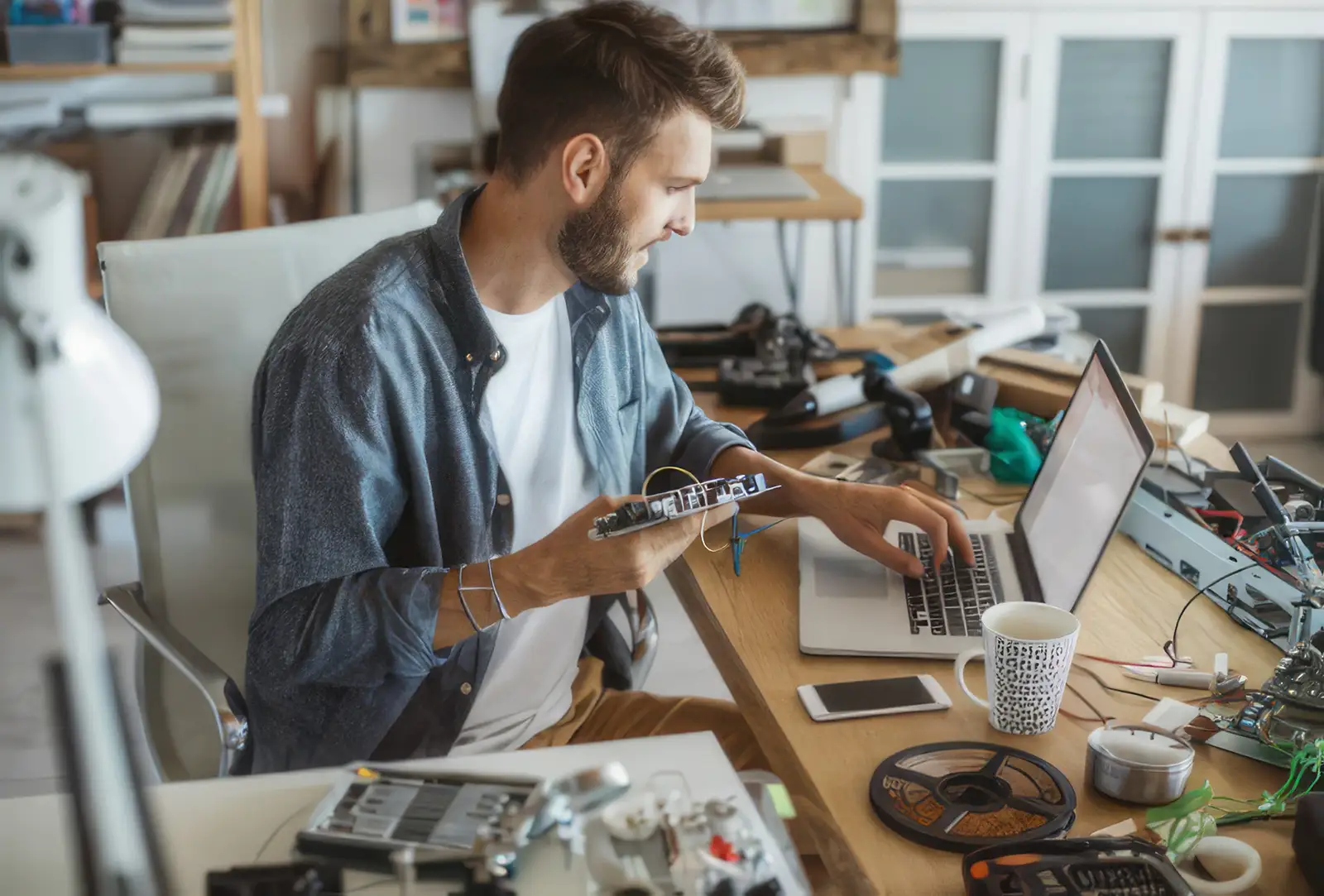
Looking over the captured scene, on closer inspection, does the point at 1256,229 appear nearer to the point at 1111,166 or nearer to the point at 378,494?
the point at 1111,166

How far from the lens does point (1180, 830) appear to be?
1001 mm

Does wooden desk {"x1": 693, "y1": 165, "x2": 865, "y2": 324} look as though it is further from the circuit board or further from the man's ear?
the circuit board

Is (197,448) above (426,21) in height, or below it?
below

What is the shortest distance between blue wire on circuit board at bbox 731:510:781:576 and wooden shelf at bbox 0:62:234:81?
2.10 m

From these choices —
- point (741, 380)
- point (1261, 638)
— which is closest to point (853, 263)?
point (741, 380)

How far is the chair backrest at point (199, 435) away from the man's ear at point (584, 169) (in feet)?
1.17

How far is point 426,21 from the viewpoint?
328 cm

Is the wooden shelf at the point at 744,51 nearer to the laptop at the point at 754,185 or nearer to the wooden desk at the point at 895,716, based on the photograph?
the laptop at the point at 754,185

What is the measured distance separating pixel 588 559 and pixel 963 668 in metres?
0.36

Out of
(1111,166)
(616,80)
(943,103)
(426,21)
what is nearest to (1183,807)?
(616,80)

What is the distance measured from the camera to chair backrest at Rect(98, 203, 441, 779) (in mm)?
1533

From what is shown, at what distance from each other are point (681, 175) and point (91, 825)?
107cm

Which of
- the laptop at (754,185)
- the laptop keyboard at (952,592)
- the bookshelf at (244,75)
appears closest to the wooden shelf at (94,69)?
the bookshelf at (244,75)

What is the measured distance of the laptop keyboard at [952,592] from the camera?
1367mm
